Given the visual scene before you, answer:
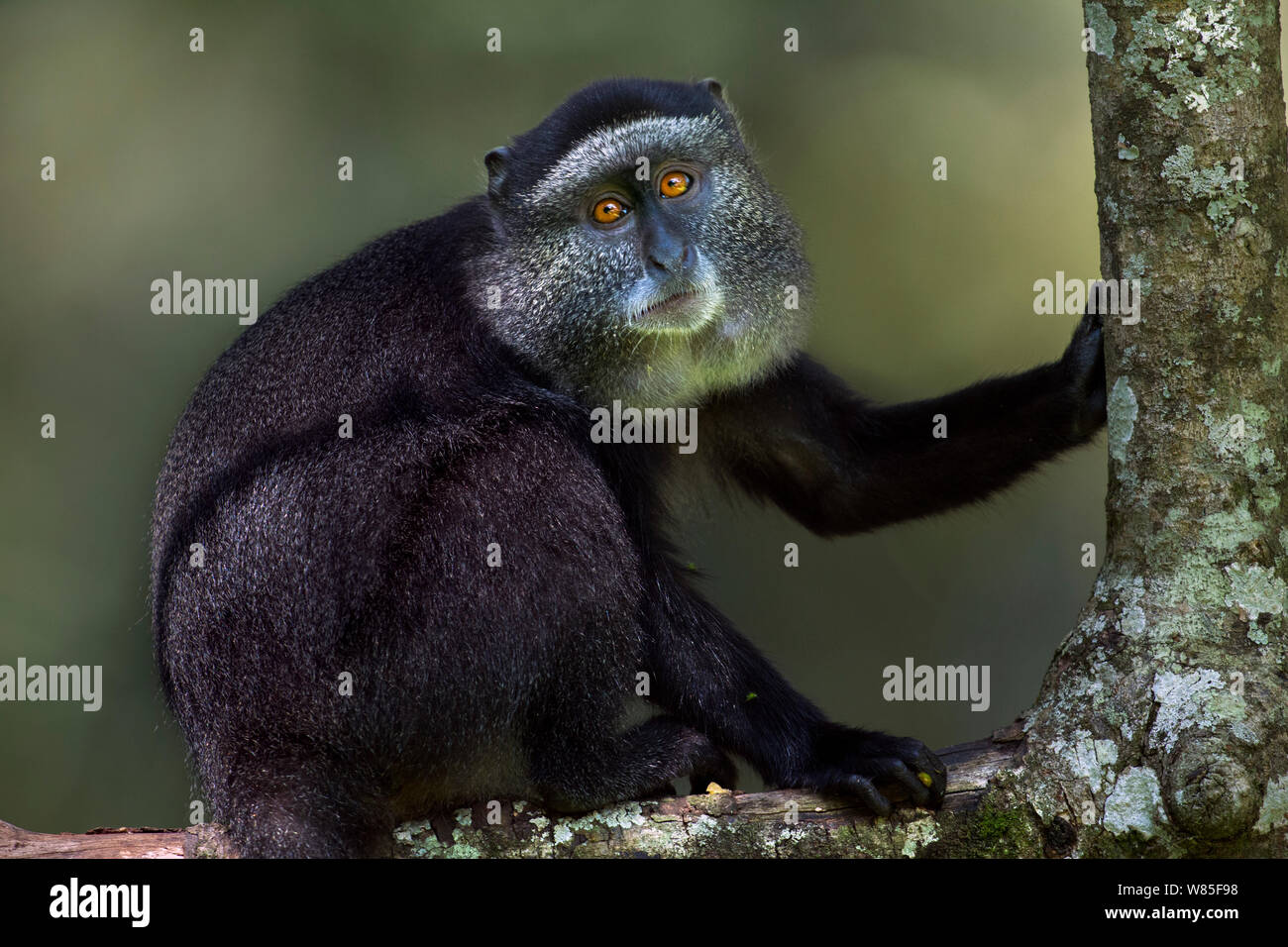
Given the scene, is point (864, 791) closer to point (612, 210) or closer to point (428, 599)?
point (428, 599)

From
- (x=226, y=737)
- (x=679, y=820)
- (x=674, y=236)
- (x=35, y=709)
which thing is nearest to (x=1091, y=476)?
(x=674, y=236)

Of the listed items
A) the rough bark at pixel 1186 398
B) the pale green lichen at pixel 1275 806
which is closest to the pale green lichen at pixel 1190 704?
the rough bark at pixel 1186 398

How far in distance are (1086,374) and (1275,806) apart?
251 centimetres

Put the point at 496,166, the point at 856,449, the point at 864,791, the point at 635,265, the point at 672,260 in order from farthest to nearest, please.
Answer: the point at 856,449, the point at 496,166, the point at 635,265, the point at 672,260, the point at 864,791

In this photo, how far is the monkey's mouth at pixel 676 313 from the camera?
21.8 ft

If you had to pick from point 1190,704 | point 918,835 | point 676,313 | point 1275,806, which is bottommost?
→ point 918,835

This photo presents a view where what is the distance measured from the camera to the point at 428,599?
5.88 metres

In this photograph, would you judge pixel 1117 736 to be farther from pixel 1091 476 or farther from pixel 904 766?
pixel 1091 476

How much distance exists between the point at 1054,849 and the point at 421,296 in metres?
4.16

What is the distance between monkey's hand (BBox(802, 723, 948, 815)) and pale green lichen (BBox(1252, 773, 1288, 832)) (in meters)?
1.23

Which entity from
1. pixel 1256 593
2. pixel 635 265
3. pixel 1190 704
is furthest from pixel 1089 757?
pixel 635 265

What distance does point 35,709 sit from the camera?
508 inches

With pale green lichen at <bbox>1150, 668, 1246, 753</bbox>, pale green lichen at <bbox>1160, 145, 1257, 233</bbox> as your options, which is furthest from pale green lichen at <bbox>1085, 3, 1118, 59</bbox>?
pale green lichen at <bbox>1150, 668, 1246, 753</bbox>

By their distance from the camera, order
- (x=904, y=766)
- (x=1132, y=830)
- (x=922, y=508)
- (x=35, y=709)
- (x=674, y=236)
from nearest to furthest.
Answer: (x=1132, y=830), (x=904, y=766), (x=674, y=236), (x=922, y=508), (x=35, y=709)
